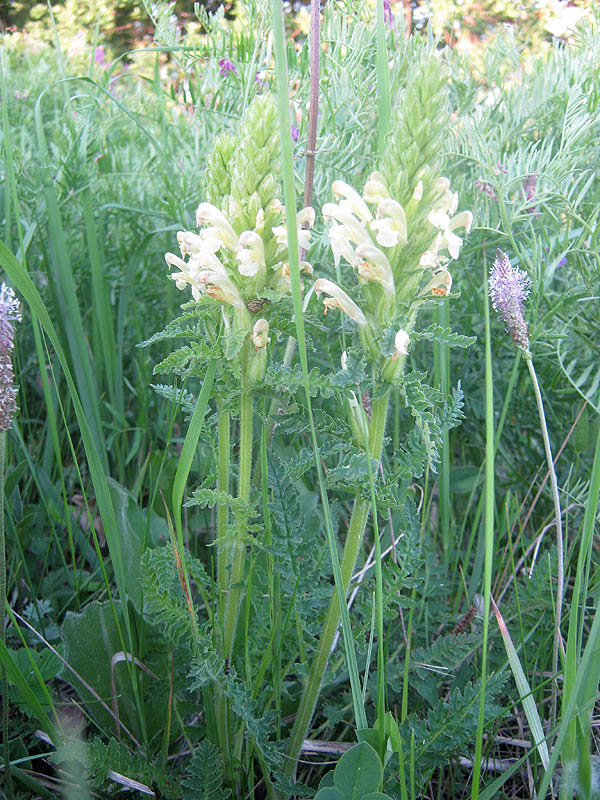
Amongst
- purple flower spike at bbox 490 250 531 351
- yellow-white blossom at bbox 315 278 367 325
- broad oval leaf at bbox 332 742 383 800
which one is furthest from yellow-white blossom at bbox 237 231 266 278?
broad oval leaf at bbox 332 742 383 800

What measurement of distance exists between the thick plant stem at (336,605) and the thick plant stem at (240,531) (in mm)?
166

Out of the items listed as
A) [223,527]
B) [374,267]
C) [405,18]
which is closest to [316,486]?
[223,527]

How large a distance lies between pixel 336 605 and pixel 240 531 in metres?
0.21

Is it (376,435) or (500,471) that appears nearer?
(376,435)

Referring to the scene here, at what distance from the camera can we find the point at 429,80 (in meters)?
0.95

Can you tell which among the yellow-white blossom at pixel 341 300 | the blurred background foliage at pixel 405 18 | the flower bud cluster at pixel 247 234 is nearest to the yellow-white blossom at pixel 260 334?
the flower bud cluster at pixel 247 234

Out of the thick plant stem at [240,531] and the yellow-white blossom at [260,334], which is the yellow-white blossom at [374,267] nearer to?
the yellow-white blossom at [260,334]

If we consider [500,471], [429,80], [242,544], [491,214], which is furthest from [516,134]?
[242,544]

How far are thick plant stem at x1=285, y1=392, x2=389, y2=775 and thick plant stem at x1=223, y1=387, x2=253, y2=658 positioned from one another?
0.54 feet

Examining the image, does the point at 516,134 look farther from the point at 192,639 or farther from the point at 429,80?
the point at 192,639

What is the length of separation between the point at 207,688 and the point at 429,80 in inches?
43.4

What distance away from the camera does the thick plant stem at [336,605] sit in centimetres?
107

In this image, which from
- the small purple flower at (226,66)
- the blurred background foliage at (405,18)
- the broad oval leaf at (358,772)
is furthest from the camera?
the blurred background foliage at (405,18)

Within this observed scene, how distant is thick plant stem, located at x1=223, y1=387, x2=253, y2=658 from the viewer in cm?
113
